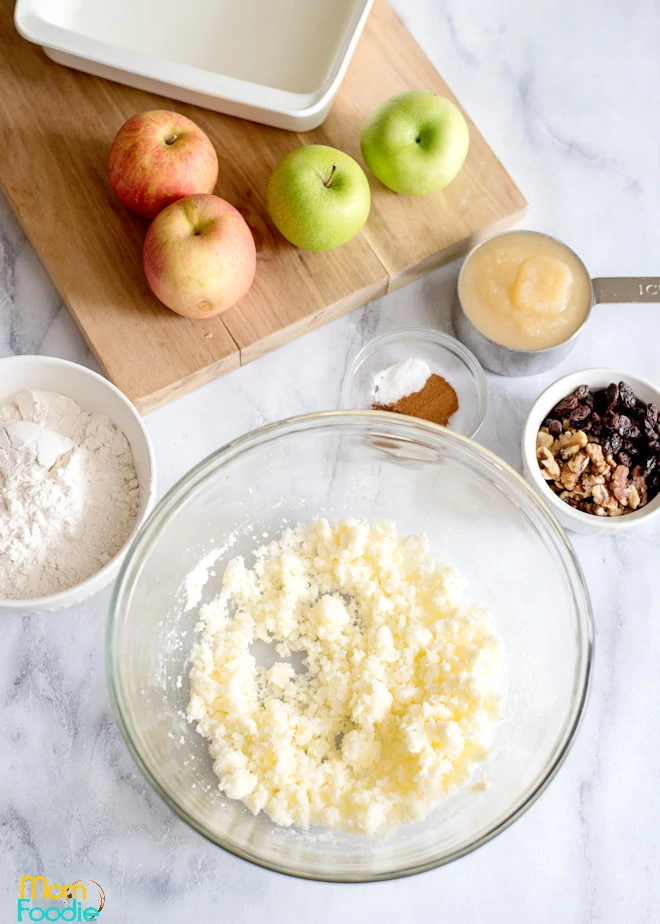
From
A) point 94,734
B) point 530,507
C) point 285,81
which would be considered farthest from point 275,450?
point 285,81

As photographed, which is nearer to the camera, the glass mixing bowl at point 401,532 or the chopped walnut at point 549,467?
the glass mixing bowl at point 401,532

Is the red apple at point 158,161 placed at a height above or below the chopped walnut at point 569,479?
above

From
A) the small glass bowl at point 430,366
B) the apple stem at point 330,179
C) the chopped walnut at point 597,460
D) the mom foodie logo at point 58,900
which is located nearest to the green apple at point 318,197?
the apple stem at point 330,179

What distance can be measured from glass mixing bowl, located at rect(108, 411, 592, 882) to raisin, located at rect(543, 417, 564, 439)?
0.17 metres

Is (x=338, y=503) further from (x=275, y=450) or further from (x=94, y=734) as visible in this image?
(x=94, y=734)

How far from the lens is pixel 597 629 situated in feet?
5.12

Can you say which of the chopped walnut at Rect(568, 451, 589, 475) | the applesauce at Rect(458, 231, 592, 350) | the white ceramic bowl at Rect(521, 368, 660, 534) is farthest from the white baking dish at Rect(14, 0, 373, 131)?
the chopped walnut at Rect(568, 451, 589, 475)

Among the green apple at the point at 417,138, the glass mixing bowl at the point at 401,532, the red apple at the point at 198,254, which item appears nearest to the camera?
the glass mixing bowl at the point at 401,532

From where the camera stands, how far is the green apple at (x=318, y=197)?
1446 mm

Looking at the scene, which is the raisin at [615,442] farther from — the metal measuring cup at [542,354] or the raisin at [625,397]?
the metal measuring cup at [542,354]

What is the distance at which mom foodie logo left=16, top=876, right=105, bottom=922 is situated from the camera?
1417 millimetres

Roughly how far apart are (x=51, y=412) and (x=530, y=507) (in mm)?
781

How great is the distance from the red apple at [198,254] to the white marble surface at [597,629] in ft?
0.66

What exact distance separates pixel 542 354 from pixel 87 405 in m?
0.76
